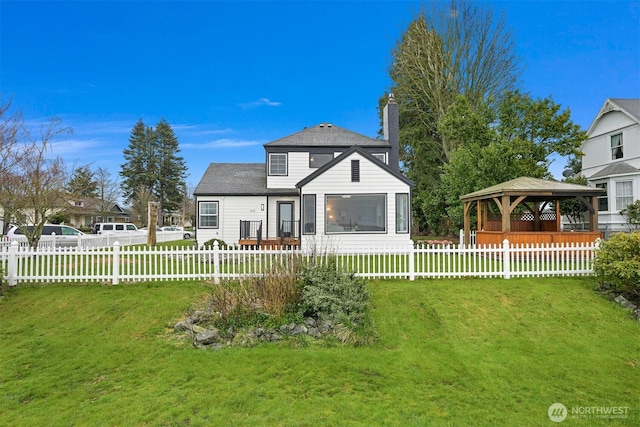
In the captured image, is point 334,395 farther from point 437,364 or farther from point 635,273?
point 635,273

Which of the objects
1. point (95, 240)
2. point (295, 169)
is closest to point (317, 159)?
point (295, 169)

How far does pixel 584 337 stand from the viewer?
5.89 metres

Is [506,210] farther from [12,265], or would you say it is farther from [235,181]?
[12,265]

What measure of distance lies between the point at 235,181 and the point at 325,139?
5442 mm

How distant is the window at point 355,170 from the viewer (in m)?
14.2

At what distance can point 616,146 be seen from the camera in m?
19.7

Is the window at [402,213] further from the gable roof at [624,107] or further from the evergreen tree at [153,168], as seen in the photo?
the evergreen tree at [153,168]

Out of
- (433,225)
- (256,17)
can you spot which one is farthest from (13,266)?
(433,225)

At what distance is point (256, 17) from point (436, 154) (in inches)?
653

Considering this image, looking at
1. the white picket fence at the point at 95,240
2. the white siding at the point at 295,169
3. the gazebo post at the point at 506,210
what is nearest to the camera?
the gazebo post at the point at 506,210

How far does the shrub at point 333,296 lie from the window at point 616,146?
21188 mm

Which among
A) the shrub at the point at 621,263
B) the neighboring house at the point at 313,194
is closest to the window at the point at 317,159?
the neighboring house at the point at 313,194

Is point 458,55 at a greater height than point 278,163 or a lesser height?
greater

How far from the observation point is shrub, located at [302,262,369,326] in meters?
6.12
